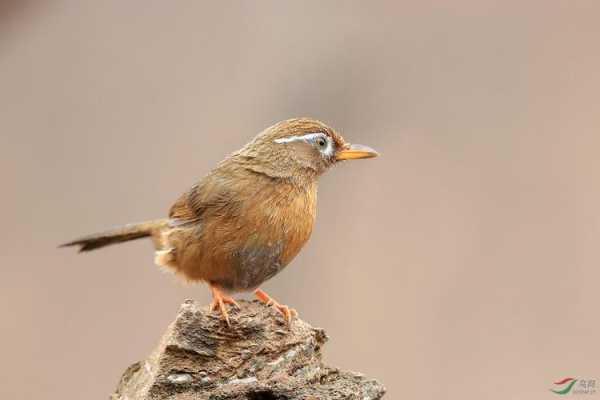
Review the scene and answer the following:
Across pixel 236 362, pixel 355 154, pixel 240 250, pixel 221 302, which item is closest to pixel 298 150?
pixel 355 154

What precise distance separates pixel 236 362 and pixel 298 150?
1.48m

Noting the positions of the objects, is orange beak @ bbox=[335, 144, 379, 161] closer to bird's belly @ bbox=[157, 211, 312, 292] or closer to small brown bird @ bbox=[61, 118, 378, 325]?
small brown bird @ bbox=[61, 118, 378, 325]

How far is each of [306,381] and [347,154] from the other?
5.59 ft

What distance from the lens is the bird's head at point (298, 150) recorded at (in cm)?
496

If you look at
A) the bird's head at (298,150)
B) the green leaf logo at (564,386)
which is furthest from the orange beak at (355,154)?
the green leaf logo at (564,386)

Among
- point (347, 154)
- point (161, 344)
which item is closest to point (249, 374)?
point (161, 344)

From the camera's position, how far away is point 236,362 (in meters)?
4.13

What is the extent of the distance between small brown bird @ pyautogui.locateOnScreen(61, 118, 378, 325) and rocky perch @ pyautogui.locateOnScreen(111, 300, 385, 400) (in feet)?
0.43

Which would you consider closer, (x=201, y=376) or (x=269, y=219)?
(x=201, y=376)

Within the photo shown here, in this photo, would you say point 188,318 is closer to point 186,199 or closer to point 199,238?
point 199,238

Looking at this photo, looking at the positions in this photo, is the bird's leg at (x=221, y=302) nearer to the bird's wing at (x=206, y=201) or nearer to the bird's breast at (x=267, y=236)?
the bird's breast at (x=267, y=236)

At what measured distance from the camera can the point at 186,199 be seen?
503 cm

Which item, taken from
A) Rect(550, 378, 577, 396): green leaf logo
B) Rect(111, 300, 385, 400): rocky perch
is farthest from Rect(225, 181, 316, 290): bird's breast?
Rect(550, 378, 577, 396): green leaf logo

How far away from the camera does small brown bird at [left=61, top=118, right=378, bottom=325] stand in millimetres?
4605
